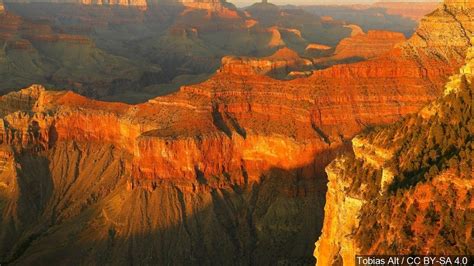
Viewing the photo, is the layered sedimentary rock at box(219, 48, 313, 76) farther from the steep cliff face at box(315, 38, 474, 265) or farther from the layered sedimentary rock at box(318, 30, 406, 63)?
the steep cliff face at box(315, 38, 474, 265)

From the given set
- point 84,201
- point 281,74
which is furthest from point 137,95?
point 84,201

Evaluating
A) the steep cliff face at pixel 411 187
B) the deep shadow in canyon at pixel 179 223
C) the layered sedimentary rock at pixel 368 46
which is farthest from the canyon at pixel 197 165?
the layered sedimentary rock at pixel 368 46

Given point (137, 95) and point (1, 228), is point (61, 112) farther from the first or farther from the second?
point (137, 95)

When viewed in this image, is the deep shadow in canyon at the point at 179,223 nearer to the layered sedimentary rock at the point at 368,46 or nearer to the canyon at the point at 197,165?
the canyon at the point at 197,165

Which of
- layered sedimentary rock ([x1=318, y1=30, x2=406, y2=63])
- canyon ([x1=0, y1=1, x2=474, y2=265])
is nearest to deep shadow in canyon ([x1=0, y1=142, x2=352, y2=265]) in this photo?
canyon ([x1=0, y1=1, x2=474, y2=265])

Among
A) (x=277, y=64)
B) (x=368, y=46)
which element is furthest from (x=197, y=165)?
(x=368, y=46)

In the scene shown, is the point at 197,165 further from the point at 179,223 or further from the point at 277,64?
the point at 277,64
